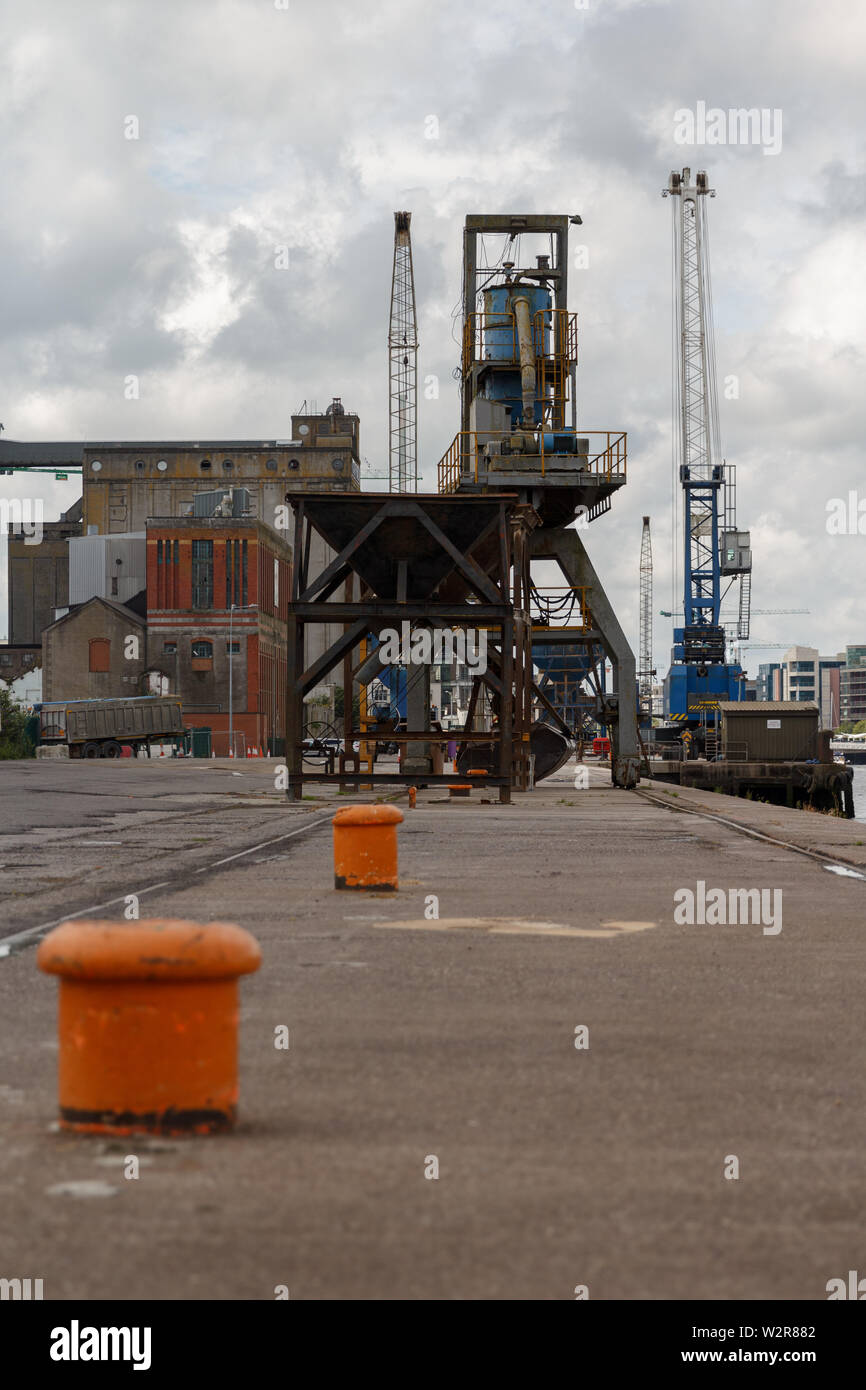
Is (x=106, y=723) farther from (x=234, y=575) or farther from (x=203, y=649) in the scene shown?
(x=234, y=575)

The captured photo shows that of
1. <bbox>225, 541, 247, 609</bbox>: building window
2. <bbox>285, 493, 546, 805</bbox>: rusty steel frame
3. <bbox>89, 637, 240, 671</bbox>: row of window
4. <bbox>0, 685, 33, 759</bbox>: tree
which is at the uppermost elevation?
<bbox>225, 541, 247, 609</bbox>: building window

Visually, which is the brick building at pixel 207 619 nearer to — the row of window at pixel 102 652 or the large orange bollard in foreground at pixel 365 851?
the row of window at pixel 102 652

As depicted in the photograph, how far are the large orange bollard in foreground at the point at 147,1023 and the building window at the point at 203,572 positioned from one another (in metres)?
107

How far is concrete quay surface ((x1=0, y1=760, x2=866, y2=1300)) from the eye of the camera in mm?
3455

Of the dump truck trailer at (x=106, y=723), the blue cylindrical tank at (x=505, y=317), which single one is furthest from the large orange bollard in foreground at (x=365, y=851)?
the dump truck trailer at (x=106, y=723)

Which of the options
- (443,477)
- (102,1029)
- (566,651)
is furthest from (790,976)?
(566,651)

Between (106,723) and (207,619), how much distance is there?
896 inches

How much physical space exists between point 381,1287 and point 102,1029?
A: 1.35 meters

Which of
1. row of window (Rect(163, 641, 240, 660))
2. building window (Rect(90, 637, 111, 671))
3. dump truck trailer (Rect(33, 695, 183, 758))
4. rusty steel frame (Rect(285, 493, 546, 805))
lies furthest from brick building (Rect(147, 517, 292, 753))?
rusty steel frame (Rect(285, 493, 546, 805))

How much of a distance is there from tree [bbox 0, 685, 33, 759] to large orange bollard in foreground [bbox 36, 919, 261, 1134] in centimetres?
7301

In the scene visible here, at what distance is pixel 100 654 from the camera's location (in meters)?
110

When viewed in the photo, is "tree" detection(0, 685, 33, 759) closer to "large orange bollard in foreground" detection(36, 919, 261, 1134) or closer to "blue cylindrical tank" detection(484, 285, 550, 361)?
"blue cylindrical tank" detection(484, 285, 550, 361)

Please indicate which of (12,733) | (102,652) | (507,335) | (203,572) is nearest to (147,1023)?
(507,335)
